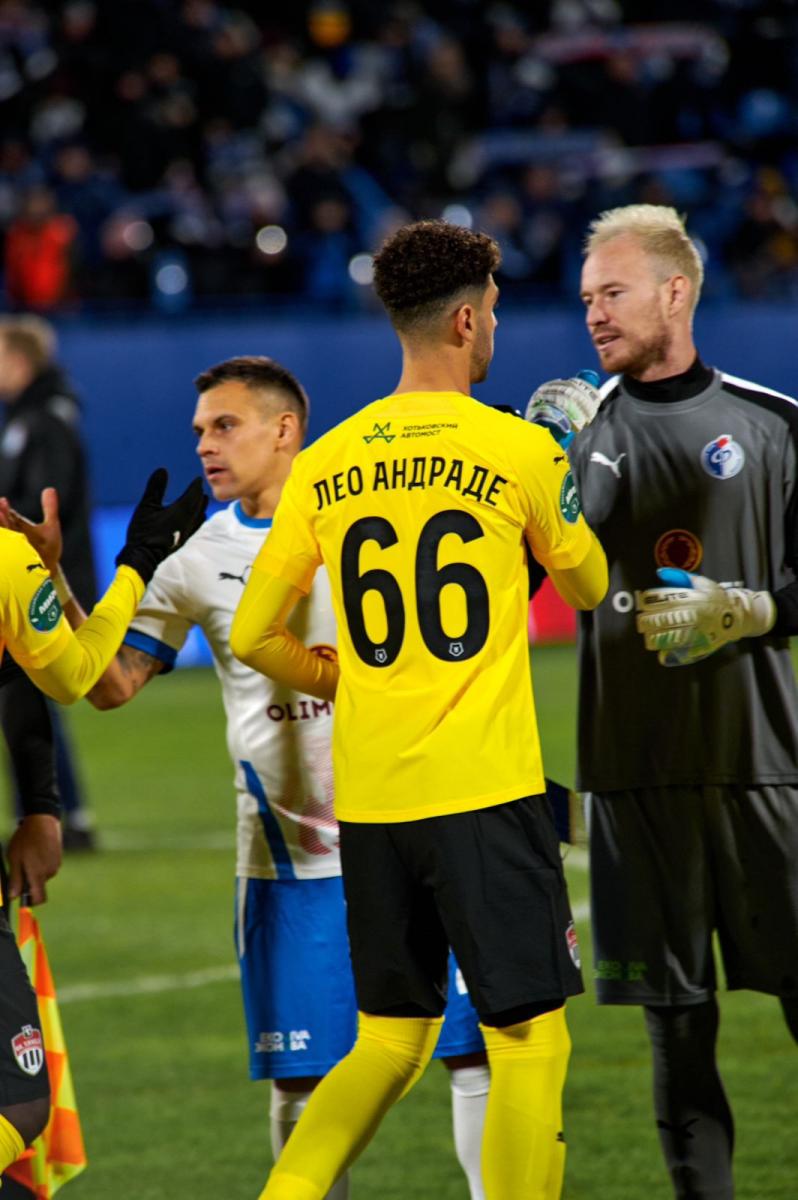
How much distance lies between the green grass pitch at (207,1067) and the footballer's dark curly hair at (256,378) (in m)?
1.97

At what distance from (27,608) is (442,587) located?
0.75 meters

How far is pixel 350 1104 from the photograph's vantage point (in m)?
3.49

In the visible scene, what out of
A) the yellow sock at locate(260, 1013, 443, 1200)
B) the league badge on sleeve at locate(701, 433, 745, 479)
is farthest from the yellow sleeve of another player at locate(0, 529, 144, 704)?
the league badge on sleeve at locate(701, 433, 745, 479)

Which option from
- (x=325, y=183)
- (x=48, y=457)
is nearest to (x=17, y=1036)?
(x=48, y=457)

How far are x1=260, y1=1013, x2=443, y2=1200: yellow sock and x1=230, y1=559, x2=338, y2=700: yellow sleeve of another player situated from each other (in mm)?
679

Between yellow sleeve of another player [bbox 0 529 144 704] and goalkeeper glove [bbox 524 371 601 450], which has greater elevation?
goalkeeper glove [bbox 524 371 601 450]

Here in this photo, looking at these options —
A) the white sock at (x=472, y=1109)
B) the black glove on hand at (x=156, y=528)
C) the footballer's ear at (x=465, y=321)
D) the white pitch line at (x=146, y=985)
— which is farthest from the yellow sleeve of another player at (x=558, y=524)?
the white pitch line at (x=146, y=985)

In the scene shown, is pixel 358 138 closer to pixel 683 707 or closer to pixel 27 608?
pixel 683 707

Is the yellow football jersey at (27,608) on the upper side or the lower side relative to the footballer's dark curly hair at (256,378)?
lower

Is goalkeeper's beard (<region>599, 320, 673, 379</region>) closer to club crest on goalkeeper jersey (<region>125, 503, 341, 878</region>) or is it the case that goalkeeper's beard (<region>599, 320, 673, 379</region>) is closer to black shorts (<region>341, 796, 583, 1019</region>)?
club crest on goalkeeper jersey (<region>125, 503, 341, 878</region>)

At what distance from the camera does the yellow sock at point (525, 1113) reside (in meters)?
3.46

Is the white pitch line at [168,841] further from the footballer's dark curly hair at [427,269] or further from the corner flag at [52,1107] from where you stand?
the footballer's dark curly hair at [427,269]

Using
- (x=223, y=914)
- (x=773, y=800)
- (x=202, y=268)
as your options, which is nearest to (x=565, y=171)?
(x=202, y=268)

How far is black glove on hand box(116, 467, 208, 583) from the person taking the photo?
3.98 meters
